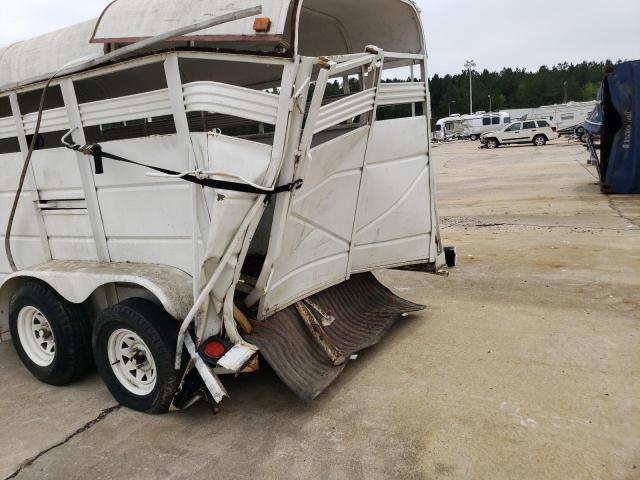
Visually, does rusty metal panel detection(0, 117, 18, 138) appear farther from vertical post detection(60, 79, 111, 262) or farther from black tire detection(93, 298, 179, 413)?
black tire detection(93, 298, 179, 413)

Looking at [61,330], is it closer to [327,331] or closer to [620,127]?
[327,331]

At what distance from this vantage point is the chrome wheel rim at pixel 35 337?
15.2 feet

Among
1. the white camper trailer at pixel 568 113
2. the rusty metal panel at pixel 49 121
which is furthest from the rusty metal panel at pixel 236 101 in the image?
the white camper trailer at pixel 568 113

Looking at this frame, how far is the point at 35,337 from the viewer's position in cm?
474

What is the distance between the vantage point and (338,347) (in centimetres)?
451

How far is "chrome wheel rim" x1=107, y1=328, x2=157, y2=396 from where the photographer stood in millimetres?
3951

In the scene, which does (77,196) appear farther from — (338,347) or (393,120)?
(393,120)

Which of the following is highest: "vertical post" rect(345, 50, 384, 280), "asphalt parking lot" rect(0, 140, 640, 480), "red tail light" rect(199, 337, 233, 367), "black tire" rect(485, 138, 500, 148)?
"vertical post" rect(345, 50, 384, 280)

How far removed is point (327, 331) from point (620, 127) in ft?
39.9

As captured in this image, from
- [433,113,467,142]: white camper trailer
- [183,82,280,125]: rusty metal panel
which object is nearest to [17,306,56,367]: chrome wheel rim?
[183,82,280,125]: rusty metal panel

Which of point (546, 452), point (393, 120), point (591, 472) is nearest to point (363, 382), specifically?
point (546, 452)

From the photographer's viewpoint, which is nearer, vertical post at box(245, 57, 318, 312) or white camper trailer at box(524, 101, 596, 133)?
vertical post at box(245, 57, 318, 312)

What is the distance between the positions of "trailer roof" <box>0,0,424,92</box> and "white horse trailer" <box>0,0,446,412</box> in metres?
Answer: 0.02

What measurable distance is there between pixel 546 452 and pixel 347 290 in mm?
2454
